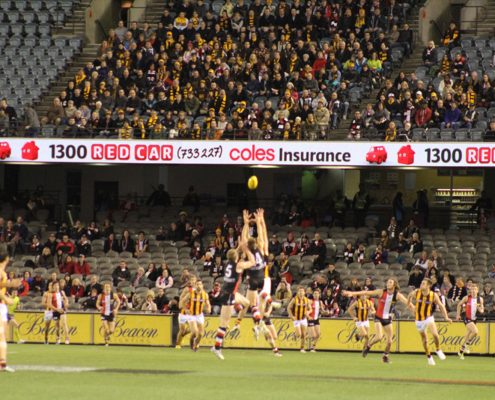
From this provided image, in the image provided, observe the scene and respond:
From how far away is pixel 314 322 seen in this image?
32688 mm

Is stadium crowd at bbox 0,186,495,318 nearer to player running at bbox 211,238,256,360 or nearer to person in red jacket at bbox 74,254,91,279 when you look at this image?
person in red jacket at bbox 74,254,91,279

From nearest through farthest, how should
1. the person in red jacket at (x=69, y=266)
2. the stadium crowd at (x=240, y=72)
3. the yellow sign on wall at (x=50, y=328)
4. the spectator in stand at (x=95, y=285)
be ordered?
the yellow sign on wall at (x=50, y=328) → the spectator in stand at (x=95, y=285) → the person in red jacket at (x=69, y=266) → the stadium crowd at (x=240, y=72)

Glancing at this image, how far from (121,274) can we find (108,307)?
393 centimetres

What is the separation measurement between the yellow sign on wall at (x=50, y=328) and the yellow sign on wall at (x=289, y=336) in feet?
10.9

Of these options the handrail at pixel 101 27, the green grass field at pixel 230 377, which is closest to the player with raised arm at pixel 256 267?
the green grass field at pixel 230 377

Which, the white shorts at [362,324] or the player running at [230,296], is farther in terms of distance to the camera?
the white shorts at [362,324]

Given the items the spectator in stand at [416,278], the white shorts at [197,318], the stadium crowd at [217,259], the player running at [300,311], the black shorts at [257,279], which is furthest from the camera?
the stadium crowd at [217,259]

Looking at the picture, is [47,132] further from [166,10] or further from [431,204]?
Result: [431,204]

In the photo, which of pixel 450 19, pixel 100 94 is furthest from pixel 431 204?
pixel 100 94

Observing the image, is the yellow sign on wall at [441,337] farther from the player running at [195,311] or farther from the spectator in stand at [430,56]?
the spectator in stand at [430,56]

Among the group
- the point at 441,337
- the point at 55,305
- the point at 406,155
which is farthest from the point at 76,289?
the point at 441,337

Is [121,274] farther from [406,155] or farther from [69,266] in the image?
[406,155]

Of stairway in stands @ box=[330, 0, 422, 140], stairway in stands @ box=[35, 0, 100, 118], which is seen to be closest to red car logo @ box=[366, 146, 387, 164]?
stairway in stands @ box=[330, 0, 422, 140]

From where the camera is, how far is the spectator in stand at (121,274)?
121 feet
